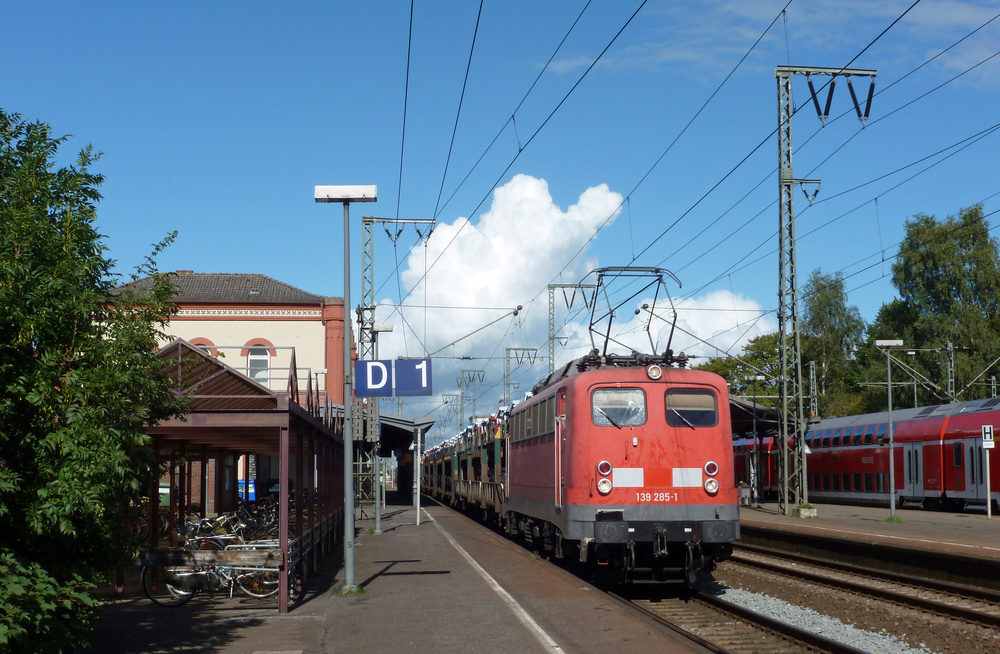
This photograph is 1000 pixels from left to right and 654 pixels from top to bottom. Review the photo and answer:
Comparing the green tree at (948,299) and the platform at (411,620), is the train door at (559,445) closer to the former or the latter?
the platform at (411,620)

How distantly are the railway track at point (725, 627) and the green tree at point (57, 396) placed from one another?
569 cm

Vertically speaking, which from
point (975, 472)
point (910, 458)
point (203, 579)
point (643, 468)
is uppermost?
point (643, 468)

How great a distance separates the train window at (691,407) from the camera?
43.1 feet

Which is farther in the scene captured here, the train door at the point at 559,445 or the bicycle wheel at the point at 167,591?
the train door at the point at 559,445

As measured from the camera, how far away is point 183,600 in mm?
12242

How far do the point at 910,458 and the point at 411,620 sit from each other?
2662 cm

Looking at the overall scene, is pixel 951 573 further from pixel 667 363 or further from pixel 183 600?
pixel 183 600

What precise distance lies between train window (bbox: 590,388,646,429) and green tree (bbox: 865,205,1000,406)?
4394 centimetres

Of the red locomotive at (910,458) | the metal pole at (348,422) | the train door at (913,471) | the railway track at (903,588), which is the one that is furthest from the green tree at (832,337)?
the metal pole at (348,422)

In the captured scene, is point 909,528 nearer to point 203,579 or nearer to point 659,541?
point 659,541

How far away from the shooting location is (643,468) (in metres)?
12.8

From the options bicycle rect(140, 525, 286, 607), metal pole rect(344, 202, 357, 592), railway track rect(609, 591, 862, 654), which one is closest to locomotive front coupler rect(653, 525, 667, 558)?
railway track rect(609, 591, 862, 654)

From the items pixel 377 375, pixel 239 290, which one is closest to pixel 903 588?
pixel 377 375

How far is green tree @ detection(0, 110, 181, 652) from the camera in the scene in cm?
693
